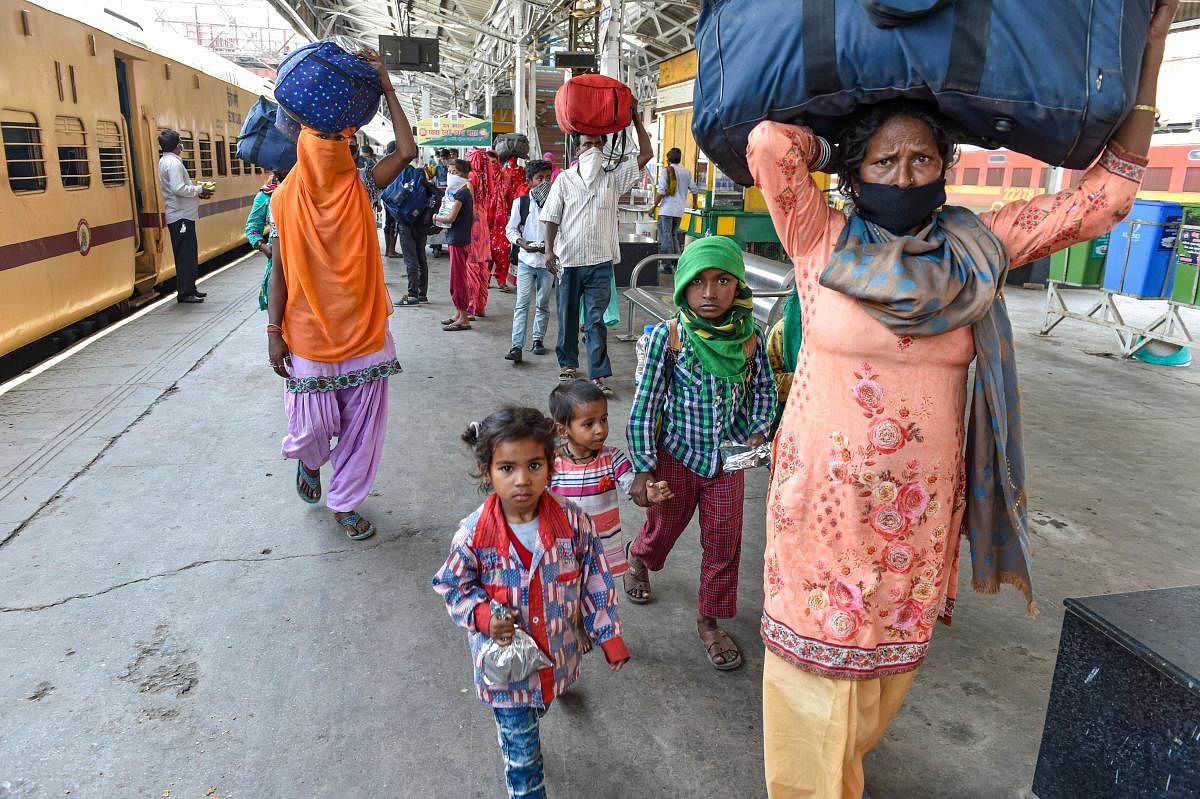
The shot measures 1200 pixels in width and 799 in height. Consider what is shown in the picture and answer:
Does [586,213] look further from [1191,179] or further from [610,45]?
[610,45]

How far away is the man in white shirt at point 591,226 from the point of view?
545 cm

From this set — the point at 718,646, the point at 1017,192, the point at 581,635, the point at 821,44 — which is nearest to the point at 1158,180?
the point at 1017,192

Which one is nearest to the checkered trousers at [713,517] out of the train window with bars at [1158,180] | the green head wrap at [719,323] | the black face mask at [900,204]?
the green head wrap at [719,323]

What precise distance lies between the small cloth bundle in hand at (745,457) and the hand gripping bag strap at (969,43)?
1.14 m

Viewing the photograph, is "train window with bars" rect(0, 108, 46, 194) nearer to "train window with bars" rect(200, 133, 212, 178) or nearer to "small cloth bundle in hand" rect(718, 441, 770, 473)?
"train window with bars" rect(200, 133, 212, 178)

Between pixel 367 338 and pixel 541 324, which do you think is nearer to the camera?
pixel 367 338

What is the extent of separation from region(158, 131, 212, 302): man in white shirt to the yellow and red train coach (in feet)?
1.05

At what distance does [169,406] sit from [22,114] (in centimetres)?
269

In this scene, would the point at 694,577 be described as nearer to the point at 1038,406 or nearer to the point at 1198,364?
the point at 1038,406

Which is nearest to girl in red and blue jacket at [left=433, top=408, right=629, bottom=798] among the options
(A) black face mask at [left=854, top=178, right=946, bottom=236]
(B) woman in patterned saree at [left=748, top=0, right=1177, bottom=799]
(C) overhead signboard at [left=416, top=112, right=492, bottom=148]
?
(B) woman in patterned saree at [left=748, top=0, right=1177, bottom=799]

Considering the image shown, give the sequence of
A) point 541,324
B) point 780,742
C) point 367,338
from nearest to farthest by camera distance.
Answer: point 780,742 < point 367,338 < point 541,324

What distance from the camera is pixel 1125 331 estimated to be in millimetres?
7324

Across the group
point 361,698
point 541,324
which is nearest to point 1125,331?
point 541,324

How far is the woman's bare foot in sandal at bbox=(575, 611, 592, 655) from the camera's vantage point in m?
2.09
